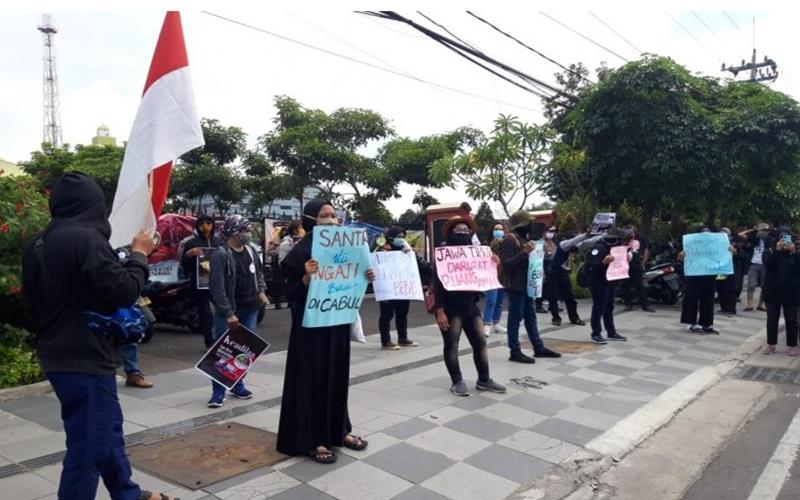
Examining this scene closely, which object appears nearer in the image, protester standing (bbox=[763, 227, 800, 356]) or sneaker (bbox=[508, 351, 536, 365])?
sneaker (bbox=[508, 351, 536, 365])

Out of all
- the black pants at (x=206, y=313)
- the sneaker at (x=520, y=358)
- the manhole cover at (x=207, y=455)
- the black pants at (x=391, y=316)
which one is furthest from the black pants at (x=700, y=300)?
the manhole cover at (x=207, y=455)

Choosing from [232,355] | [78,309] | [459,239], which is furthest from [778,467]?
[78,309]

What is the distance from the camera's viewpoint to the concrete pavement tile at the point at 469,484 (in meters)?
3.76

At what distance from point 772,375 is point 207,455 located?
6.97 metres

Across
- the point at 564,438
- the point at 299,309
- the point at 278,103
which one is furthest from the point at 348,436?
the point at 278,103

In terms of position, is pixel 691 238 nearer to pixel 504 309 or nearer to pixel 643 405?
pixel 504 309

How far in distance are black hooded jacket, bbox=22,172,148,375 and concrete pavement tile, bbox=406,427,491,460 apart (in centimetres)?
249

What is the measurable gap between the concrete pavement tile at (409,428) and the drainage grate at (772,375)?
15.5 ft

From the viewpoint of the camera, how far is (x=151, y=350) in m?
8.14

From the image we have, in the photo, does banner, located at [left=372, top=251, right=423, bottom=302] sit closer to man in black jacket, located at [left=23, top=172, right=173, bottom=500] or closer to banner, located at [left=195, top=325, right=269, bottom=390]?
banner, located at [left=195, top=325, right=269, bottom=390]

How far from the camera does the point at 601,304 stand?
918 cm

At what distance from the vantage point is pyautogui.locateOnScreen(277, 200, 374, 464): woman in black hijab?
→ 4.18 m

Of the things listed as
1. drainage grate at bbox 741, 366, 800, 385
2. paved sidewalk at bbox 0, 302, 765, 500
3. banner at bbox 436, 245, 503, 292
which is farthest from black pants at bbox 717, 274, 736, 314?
banner at bbox 436, 245, 503, 292

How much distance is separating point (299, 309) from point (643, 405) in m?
3.77
